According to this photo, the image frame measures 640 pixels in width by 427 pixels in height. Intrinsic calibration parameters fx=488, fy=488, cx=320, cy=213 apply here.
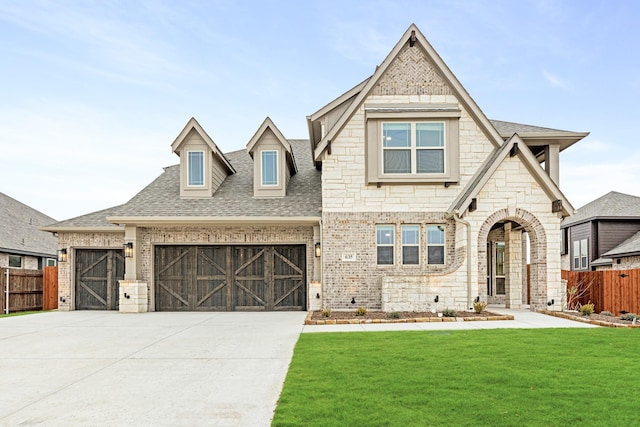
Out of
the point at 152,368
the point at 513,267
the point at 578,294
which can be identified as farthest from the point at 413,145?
the point at 152,368

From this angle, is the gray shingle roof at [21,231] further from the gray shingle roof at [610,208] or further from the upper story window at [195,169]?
the gray shingle roof at [610,208]

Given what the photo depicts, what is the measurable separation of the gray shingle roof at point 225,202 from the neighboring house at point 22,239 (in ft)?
29.9

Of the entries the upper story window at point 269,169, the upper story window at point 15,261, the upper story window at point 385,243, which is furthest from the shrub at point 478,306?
the upper story window at point 15,261

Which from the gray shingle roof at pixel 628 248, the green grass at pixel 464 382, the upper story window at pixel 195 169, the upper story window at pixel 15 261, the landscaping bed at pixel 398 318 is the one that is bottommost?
the landscaping bed at pixel 398 318

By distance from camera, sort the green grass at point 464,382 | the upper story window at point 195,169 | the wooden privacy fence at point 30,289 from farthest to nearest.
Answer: the wooden privacy fence at point 30,289 → the upper story window at point 195,169 → the green grass at point 464,382

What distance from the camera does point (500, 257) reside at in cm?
1914

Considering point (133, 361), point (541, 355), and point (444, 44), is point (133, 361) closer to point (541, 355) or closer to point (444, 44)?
point (541, 355)

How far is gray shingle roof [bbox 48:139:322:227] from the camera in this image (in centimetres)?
1722

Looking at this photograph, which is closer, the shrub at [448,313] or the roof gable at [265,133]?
the shrub at [448,313]

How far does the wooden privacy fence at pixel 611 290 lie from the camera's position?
49.3 feet

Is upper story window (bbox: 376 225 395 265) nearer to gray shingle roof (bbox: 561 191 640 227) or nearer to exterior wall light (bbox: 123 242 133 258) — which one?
exterior wall light (bbox: 123 242 133 258)

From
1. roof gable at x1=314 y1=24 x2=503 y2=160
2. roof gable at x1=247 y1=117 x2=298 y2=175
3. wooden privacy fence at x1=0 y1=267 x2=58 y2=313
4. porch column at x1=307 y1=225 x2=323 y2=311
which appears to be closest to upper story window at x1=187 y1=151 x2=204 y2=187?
roof gable at x1=247 y1=117 x2=298 y2=175

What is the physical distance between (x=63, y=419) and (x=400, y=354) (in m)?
5.04

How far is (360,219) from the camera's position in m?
16.2
